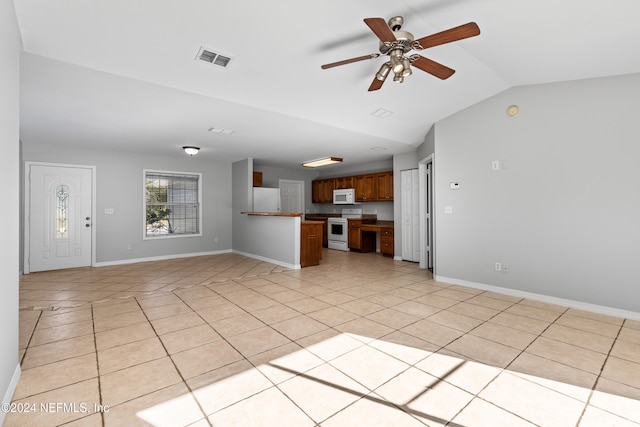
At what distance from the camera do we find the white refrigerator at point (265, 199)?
23.9ft

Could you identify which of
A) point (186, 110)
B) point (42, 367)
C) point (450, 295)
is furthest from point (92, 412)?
point (450, 295)

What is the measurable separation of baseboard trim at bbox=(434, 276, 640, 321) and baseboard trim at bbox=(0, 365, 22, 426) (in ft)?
15.8

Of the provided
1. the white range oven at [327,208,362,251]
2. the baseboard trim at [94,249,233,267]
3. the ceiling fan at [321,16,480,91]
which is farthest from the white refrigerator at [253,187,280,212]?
the ceiling fan at [321,16,480,91]

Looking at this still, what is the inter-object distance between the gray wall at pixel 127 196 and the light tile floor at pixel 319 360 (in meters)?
2.16

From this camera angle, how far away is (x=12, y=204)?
1.83 m

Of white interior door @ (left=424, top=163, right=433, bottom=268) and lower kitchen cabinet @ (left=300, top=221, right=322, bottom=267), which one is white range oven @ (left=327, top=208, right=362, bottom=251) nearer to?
lower kitchen cabinet @ (left=300, top=221, right=322, bottom=267)

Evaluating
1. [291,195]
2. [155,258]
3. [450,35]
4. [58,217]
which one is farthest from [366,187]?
[58,217]

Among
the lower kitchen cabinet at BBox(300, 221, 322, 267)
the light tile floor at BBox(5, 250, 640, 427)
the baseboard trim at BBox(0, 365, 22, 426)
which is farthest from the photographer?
the lower kitchen cabinet at BBox(300, 221, 322, 267)

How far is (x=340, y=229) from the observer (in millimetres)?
8180

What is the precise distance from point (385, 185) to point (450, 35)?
5.33m

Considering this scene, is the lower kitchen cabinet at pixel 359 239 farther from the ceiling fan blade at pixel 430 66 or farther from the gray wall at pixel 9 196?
the gray wall at pixel 9 196

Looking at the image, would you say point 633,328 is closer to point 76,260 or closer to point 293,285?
point 293,285

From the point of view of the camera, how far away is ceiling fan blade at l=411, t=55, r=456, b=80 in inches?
95.3

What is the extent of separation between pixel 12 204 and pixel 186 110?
7.50 feet
